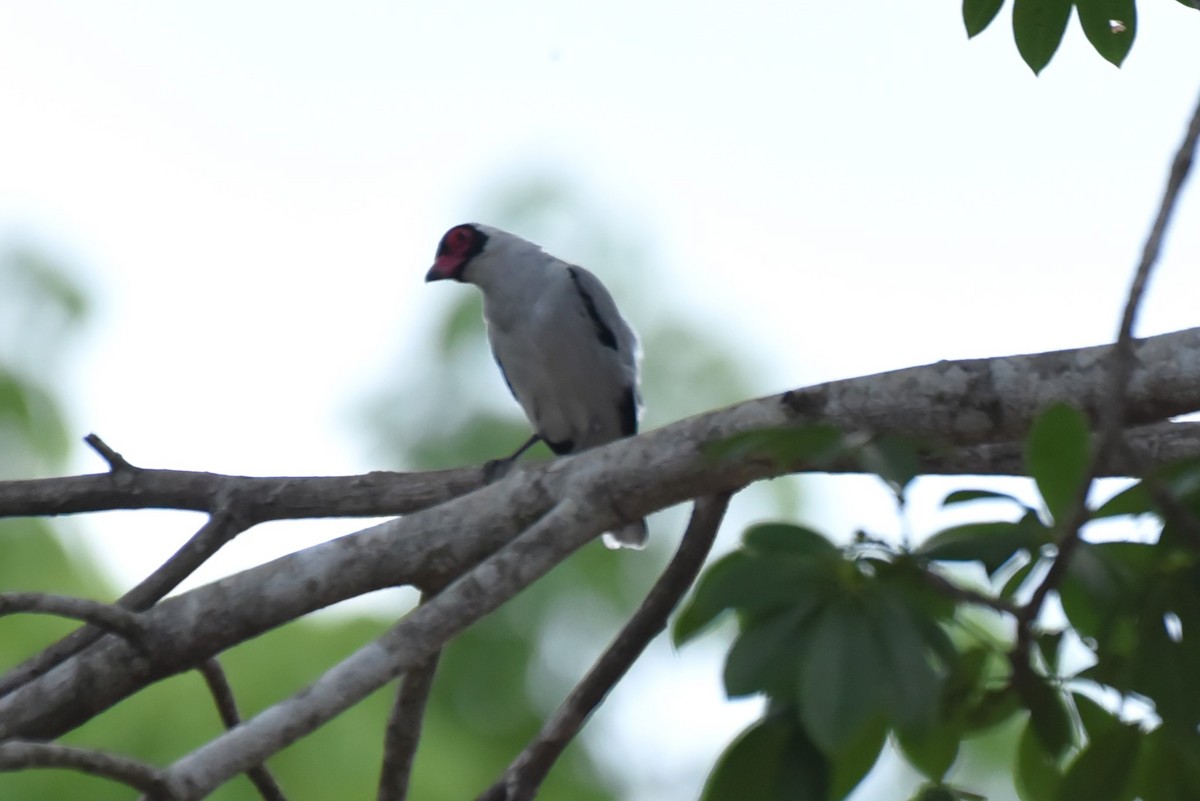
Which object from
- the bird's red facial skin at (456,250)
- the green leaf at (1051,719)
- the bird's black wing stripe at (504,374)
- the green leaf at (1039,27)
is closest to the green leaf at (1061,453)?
the green leaf at (1051,719)

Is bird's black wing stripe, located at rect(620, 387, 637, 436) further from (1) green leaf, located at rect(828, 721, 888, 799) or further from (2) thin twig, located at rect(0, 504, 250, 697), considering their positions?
(1) green leaf, located at rect(828, 721, 888, 799)

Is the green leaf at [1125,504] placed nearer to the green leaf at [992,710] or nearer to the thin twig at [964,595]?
the thin twig at [964,595]

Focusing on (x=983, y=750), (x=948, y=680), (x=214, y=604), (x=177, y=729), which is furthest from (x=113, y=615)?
(x=983, y=750)

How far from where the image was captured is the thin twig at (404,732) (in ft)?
10.6

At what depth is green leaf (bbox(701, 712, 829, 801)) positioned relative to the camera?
5.10ft

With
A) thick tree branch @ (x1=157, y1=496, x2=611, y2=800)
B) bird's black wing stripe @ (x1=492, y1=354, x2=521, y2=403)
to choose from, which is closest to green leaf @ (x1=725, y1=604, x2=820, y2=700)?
thick tree branch @ (x1=157, y1=496, x2=611, y2=800)

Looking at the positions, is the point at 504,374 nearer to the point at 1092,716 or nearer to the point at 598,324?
the point at 598,324

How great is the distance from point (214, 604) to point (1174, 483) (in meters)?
1.84

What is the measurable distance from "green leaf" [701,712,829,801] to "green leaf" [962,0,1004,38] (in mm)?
1396

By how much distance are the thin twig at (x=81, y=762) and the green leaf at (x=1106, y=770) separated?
1220 millimetres

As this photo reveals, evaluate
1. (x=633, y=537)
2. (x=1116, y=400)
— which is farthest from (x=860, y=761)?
(x=633, y=537)

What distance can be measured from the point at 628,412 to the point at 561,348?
0.42 m

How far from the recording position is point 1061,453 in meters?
1.46

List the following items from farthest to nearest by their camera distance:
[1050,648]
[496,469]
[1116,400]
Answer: [496,469]
[1050,648]
[1116,400]
